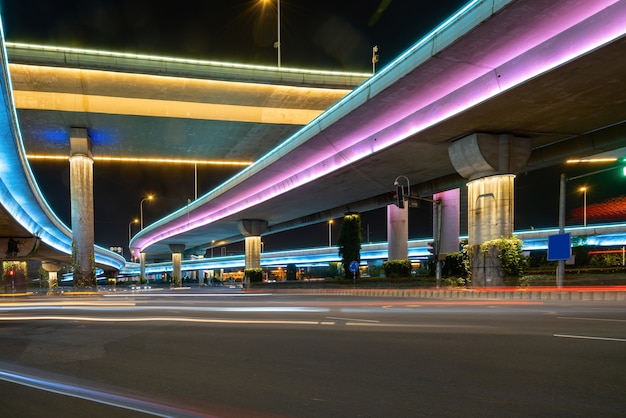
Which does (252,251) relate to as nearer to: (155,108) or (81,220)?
(81,220)

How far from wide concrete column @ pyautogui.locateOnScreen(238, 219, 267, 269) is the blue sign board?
2883 centimetres

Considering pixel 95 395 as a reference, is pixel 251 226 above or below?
above

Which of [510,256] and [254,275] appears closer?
[510,256]

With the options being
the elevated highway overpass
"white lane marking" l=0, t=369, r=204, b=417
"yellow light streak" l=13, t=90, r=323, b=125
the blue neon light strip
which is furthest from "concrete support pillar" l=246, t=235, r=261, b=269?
"white lane marking" l=0, t=369, r=204, b=417

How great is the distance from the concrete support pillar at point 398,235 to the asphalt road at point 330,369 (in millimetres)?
22826

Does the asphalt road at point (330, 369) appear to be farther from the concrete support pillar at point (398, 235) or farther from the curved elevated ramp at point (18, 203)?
the concrete support pillar at point (398, 235)

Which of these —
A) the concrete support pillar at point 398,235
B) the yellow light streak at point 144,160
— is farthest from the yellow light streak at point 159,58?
the yellow light streak at point 144,160

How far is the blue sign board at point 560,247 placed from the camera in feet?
61.5

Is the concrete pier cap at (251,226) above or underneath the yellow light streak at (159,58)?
underneath

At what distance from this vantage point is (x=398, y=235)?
34.1 metres

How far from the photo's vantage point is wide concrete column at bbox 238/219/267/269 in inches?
1695

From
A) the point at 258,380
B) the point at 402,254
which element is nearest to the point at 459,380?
the point at 258,380

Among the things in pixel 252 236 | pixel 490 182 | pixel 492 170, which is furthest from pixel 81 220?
pixel 492 170

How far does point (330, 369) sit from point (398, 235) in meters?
28.6
